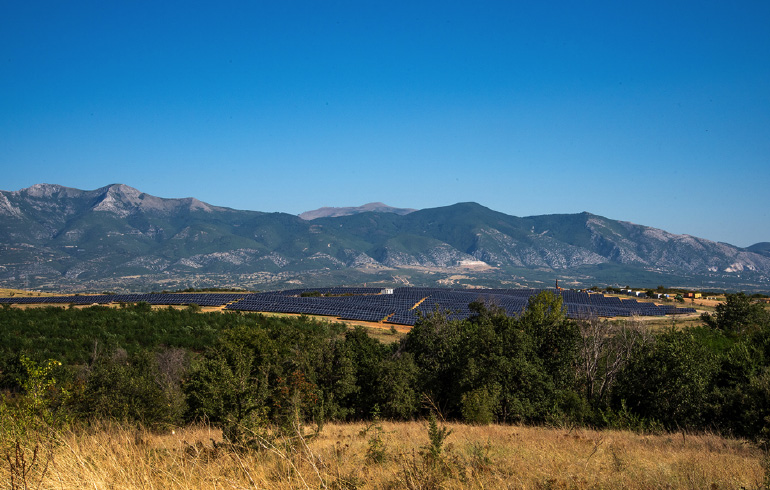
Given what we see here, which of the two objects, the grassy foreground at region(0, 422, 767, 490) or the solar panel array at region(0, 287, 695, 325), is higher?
the grassy foreground at region(0, 422, 767, 490)

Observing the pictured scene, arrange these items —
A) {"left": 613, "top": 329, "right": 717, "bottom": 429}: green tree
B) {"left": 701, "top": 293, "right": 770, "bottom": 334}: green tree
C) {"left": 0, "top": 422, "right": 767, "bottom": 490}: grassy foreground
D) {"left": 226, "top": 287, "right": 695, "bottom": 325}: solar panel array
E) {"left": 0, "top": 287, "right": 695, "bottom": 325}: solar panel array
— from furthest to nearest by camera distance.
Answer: {"left": 0, "top": 287, "right": 695, "bottom": 325}: solar panel array, {"left": 226, "top": 287, "right": 695, "bottom": 325}: solar panel array, {"left": 701, "top": 293, "right": 770, "bottom": 334}: green tree, {"left": 613, "top": 329, "right": 717, "bottom": 429}: green tree, {"left": 0, "top": 422, "right": 767, "bottom": 490}: grassy foreground

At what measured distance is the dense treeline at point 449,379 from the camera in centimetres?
2067

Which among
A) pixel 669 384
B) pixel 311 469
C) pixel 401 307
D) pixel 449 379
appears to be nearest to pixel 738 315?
pixel 669 384

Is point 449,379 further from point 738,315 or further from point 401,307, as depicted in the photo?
point 401,307

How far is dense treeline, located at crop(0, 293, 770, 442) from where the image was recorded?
2067cm

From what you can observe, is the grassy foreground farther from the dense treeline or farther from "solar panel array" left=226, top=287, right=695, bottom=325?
"solar panel array" left=226, top=287, right=695, bottom=325

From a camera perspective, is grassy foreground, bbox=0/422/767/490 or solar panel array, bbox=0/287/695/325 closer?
grassy foreground, bbox=0/422/767/490

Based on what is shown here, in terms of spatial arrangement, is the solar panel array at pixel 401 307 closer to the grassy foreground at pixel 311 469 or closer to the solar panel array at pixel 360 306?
the solar panel array at pixel 360 306

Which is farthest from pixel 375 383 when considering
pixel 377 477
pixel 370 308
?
pixel 370 308

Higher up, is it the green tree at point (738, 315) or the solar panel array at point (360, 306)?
the green tree at point (738, 315)

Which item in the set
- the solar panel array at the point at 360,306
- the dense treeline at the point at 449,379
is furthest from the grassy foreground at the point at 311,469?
the solar panel array at the point at 360,306

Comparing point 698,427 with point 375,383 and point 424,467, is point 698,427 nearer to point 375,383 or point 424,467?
point 375,383

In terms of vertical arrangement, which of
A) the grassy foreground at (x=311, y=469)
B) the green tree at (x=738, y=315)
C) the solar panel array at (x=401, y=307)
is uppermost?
the grassy foreground at (x=311, y=469)

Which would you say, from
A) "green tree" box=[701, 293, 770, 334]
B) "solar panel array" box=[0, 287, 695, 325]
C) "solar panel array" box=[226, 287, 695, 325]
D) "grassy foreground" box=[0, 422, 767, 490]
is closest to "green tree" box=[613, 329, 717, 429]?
"grassy foreground" box=[0, 422, 767, 490]
